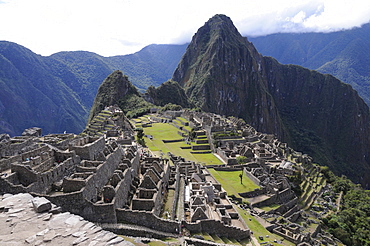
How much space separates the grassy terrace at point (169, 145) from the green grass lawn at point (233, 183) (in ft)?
15.3

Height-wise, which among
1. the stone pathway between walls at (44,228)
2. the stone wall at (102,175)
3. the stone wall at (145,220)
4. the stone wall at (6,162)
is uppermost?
the stone pathway between walls at (44,228)

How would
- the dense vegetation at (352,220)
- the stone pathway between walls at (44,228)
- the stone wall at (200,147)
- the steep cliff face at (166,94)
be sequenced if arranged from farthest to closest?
the steep cliff face at (166,94) < the stone wall at (200,147) < the dense vegetation at (352,220) < the stone pathway between walls at (44,228)

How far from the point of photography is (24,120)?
3189 inches

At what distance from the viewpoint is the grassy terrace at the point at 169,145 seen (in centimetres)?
5048

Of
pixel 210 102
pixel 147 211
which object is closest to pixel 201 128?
pixel 147 211

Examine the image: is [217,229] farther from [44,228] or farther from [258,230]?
[44,228]

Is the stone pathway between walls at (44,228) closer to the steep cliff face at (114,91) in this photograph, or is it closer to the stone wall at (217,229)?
the stone wall at (217,229)

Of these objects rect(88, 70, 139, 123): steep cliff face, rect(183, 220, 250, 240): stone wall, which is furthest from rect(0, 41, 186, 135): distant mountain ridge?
rect(183, 220, 250, 240): stone wall

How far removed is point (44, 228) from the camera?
7875mm

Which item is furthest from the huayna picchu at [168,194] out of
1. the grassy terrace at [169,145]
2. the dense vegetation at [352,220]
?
the grassy terrace at [169,145]

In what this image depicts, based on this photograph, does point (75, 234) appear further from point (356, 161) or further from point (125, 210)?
point (356, 161)

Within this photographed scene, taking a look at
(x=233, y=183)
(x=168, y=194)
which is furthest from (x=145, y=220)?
(x=233, y=183)

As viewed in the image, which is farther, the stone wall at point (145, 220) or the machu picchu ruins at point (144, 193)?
the stone wall at point (145, 220)

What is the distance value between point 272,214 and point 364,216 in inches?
839
